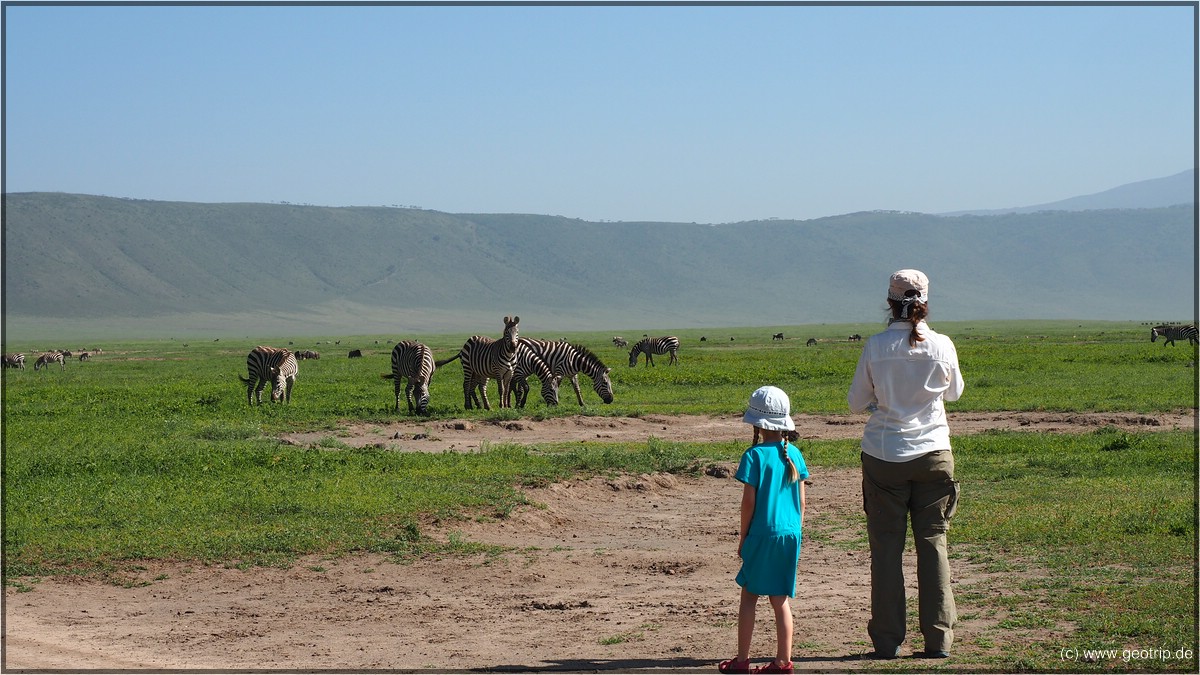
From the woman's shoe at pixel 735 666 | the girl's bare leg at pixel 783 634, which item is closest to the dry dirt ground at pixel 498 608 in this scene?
the woman's shoe at pixel 735 666

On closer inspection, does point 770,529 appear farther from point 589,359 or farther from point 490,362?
point 589,359

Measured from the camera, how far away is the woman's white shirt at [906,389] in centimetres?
727

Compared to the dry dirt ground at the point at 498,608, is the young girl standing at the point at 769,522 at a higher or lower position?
higher

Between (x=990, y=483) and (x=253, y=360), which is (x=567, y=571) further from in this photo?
(x=253, y=360)

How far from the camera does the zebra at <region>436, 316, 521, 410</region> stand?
84.0 ft

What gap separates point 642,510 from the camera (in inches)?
545

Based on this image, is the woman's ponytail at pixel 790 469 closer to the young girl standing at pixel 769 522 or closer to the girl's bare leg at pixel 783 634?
the young girl standing at pixel 769 522

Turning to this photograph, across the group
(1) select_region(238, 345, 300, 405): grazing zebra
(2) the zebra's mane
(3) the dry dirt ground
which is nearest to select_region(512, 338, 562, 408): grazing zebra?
(2) the zebra's mane

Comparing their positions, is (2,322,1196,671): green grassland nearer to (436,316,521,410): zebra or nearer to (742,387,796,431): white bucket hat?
(436,316,521,410): zebra

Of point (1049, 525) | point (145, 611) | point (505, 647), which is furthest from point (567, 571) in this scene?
point (1049, 525)

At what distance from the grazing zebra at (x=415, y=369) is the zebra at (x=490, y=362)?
26.8 inches

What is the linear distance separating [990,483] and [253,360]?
18.8m

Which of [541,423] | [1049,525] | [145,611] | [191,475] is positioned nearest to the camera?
[145,611]

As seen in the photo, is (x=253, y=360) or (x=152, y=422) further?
(x=253, y=360)
